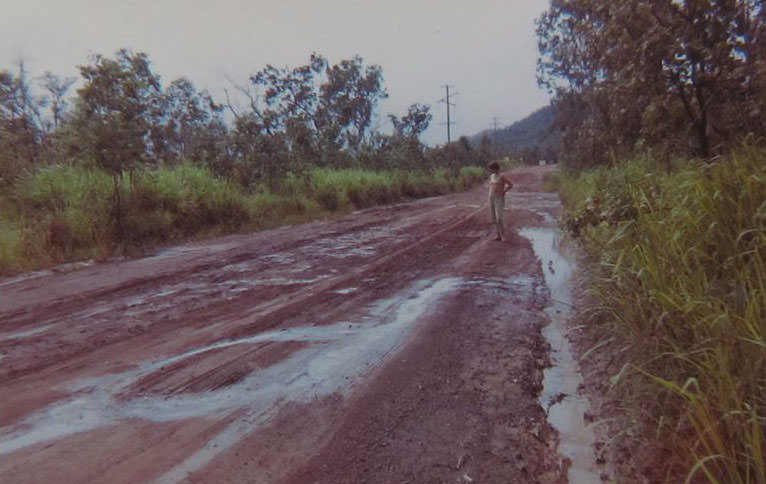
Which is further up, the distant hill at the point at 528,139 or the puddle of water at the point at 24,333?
the distant hill at the point at 528,139

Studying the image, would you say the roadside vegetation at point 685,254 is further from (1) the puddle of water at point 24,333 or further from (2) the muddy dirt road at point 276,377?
(1) the puddle of water at point 24,333

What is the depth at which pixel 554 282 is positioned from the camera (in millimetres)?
7844

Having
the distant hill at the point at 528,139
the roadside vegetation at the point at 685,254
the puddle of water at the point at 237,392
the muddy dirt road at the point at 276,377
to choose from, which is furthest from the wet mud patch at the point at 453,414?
the distant hill at the point at 528,139

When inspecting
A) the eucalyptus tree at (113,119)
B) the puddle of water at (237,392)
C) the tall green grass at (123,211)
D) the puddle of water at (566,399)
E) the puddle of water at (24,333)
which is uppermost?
the eucalyptus tree at (113,119)

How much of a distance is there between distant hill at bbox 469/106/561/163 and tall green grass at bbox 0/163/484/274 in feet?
158

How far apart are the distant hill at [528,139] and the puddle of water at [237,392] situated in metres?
57.0

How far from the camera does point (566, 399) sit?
405cm

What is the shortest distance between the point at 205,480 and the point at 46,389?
1.91 meters

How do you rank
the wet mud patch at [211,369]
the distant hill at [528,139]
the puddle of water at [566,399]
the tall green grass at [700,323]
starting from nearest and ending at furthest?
1. the tall green grass at [700,323]
2. the puddle of water at [566,399]
3. the wet mud patch at [211,369]
4. the distant hill at [528,139]

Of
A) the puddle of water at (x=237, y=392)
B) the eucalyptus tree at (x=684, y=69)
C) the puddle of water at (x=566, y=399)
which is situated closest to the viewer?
the puddle of water at (x=566, y=399)

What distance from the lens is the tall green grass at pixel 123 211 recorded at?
32.9 ft

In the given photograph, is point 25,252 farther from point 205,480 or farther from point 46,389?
point 205,480

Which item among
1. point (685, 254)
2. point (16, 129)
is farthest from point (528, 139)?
point (685, 254)

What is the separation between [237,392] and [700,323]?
300 centimetres
